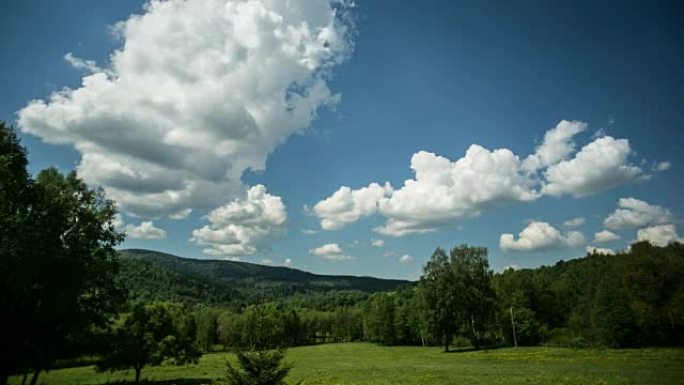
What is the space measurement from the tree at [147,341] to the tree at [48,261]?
3631 millimetres

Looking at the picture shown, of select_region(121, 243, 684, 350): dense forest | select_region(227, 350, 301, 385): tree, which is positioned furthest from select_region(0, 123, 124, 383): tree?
select_region(227, 350, 301, 385): tree

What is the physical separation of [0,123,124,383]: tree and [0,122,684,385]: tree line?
3.2 inches

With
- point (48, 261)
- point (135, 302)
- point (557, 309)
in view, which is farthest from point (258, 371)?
point (557, 309)

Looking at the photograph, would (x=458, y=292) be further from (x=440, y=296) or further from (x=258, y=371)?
(x=258, y=371)

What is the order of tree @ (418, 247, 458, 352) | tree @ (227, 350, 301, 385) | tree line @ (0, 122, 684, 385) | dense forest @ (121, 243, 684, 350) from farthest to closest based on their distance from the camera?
1. tree @ (418, 247, 458, 352)
2. dense forest @ (121, 243, 684, 350)
3. tree line @ (0, 122, 684, 385)
4. tree @ (227, 350, 301, 385)

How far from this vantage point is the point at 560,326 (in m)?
89.4

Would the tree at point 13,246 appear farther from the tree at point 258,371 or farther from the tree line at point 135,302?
the tree at point 258,371

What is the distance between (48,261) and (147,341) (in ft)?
47.8

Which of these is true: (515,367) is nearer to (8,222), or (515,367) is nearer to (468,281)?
(468,281)

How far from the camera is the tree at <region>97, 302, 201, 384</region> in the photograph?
4025cm

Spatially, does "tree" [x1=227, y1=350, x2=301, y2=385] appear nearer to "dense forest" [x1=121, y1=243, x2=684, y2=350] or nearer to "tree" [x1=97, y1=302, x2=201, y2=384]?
"dense forest" [x1=121, y1=243, x2=684, y2=350]

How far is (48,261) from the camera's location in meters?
30.3

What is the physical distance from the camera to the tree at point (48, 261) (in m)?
27.9

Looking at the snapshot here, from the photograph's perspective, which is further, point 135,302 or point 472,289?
point 472,289
